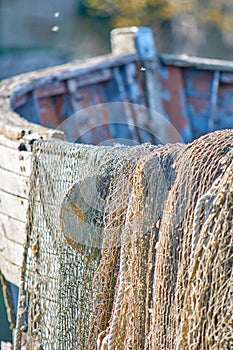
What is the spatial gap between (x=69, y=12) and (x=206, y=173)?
52.3 ft

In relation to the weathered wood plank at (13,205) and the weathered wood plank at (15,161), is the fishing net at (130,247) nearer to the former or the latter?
the weathered wood plank at (15,161)

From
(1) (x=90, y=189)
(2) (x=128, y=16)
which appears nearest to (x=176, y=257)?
(1) (x=90, y=189)

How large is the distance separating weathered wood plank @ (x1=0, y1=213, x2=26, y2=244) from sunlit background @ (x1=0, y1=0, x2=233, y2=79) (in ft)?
42.2

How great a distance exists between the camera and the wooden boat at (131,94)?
18.7 ft

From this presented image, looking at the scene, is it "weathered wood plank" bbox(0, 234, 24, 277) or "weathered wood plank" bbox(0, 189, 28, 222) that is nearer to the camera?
"weathered wood plank" bbox(0, 189, 28, 222)

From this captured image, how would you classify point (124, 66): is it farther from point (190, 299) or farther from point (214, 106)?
point (190, 299)

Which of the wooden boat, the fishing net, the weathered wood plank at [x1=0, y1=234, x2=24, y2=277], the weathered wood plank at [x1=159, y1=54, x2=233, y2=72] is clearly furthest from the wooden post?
the fishing net

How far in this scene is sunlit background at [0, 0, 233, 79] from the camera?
54.2 feet

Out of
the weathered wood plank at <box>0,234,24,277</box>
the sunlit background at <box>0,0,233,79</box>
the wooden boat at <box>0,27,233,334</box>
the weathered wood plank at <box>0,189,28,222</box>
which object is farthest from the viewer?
the sunlit background at <box>0,0,233,79</box>

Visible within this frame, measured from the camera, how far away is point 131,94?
6.48 metres

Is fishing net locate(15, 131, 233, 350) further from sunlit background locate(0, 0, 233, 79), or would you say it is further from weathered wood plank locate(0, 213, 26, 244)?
sunlit background locate(0, 0, 233, 79)

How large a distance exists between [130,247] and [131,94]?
4.18 metres

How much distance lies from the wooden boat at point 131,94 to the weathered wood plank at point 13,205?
1.57m

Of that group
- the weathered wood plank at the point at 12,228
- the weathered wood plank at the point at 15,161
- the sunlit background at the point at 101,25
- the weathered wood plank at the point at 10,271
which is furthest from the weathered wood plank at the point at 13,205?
the sunlit background at the point at 101,25
